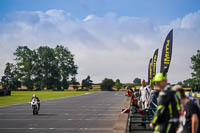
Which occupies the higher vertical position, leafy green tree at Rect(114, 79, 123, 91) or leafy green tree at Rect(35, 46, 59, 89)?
leafy green tree at Rect(35, 46, 59, 89)

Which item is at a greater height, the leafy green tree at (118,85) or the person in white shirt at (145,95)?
the leafy green tree at (118,85)

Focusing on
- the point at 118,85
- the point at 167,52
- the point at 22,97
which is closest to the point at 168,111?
the point at 167,52

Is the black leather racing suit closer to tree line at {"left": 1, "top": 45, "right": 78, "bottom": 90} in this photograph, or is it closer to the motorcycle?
the motorcycle

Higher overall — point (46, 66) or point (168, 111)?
point (46, 66)

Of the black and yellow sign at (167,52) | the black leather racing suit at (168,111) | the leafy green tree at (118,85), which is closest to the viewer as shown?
the black leather racing suit at (168,111)

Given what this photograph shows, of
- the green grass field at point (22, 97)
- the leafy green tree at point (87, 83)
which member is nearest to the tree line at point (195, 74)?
the green grass field at point (22, 97)

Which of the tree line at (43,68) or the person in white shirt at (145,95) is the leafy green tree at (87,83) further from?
the person in white shirt at (145,95)

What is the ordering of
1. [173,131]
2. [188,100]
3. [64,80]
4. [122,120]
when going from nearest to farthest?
[173,131] → [188,100] → [122,120] → [64,80]

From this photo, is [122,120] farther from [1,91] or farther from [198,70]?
[198,70]

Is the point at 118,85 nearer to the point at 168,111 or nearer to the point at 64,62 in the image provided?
the point at 64,62

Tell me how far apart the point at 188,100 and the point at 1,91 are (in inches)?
1995

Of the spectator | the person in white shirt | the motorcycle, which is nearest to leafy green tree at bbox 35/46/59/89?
the motorcycle

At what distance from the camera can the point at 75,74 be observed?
122625 mm

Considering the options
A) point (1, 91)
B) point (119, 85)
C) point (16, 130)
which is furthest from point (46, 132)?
point (119, 85)
